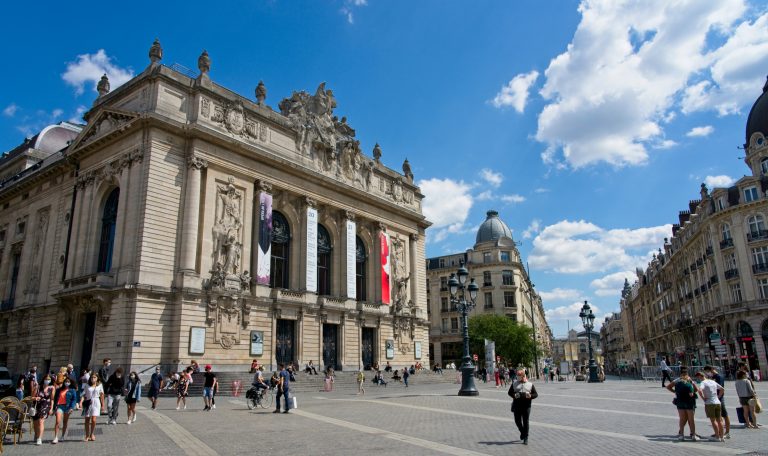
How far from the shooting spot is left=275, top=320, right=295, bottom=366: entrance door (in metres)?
36.0

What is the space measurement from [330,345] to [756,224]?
4081 centimetres

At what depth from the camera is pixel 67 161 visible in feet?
120

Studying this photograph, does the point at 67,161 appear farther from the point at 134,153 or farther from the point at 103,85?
the point at 134,153

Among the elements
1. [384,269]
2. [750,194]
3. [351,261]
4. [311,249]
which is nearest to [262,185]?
[311,249]

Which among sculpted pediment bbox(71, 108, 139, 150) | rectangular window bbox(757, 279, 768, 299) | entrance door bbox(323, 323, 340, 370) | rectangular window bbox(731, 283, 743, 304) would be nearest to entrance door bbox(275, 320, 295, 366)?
entrance door bbox(323, 323, 340, 370)

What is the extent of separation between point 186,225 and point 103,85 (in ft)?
47.5

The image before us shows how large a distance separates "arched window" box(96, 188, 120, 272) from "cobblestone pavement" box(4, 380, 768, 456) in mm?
16276

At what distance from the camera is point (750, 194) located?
49312 mm

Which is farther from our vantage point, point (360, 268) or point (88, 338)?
point (360, 268)

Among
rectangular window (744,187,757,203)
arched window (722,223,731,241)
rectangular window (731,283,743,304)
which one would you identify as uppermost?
rectangular window (744,187,757,203)

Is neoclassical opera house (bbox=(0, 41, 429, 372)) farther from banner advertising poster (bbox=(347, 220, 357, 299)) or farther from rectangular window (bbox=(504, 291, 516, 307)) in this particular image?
rectangular window (bbox=(504, 291, 516, 307))

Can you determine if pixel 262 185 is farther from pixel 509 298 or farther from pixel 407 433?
pixel 509 298

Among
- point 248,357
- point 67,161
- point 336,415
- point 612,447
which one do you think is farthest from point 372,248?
point 612,447

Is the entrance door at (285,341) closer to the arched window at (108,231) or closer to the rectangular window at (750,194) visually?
the arched window at (108,231)
